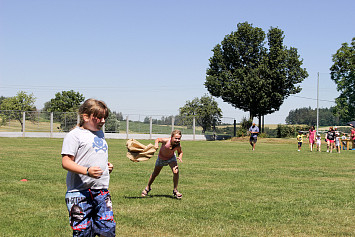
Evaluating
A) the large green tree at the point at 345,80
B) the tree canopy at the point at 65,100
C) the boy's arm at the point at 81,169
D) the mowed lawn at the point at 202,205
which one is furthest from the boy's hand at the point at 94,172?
the tree canopy at the point at 65,100

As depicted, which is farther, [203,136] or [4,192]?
[203,136]

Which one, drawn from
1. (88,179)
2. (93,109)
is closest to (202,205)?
(88,179)

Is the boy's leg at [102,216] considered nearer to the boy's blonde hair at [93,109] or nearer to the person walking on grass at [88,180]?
the person walking on grass at [88,180]

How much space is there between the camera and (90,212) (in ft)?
15.1

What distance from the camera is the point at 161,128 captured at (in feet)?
193

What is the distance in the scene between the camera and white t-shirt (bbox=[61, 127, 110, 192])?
452 centimetres

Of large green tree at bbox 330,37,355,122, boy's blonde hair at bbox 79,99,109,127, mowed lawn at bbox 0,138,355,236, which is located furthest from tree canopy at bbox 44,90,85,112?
boy's blonde hair at bbox 79,99,109,127

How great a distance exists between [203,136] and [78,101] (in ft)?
181

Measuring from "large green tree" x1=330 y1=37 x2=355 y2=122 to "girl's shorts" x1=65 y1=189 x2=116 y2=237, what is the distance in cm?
6805

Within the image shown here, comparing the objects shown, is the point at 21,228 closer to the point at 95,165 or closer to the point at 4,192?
the point at 95,165

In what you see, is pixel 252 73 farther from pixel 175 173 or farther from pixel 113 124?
pixel 175 173

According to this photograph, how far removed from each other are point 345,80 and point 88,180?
69.3 metres

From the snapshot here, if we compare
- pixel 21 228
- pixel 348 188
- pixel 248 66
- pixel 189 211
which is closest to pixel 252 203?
pixel 189 211

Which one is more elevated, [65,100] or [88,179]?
[65,100]
